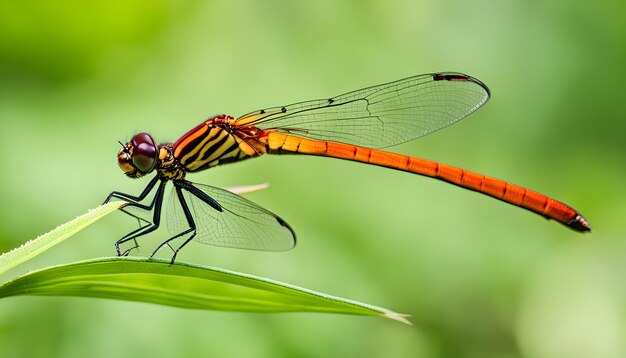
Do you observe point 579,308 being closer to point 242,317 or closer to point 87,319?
point 242,317

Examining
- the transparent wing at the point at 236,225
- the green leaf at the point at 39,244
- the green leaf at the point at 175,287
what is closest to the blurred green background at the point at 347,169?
the transparent wing at the point at 236,225

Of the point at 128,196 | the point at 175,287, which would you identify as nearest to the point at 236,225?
the point at 128,196

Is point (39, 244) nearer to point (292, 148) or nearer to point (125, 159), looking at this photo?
point (125, 159)

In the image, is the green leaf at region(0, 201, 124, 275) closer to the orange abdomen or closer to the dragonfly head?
the dragonfly head

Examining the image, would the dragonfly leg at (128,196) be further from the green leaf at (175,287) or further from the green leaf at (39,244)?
the green leaf at (39,244)

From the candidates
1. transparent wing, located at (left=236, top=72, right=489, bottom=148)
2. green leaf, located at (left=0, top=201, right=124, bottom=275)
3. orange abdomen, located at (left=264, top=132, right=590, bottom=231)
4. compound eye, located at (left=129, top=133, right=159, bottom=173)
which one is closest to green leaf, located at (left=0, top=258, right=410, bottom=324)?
green leaf, located at (left=0, top=201, right=124, bottom=275)
